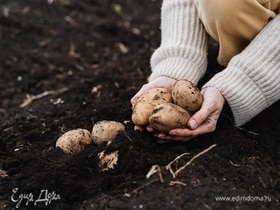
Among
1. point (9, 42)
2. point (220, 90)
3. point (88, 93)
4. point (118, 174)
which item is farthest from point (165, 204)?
point (9, 42)

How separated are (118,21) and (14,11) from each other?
0.94m

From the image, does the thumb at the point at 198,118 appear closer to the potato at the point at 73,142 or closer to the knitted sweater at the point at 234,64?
the knitted sweater at the point at 234,64

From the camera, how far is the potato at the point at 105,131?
7.00 ft

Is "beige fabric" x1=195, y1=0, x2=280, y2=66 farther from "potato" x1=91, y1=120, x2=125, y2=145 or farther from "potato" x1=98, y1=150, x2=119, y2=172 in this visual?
"potato" x1=98, y1=150, x2=119, y2=172

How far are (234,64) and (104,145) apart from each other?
0.68 m

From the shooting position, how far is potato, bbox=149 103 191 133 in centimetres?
190

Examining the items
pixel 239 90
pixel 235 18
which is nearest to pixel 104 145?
pixel 239 90

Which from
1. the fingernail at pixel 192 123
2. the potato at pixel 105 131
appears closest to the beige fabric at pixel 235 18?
the fingernail at pixel 192 123

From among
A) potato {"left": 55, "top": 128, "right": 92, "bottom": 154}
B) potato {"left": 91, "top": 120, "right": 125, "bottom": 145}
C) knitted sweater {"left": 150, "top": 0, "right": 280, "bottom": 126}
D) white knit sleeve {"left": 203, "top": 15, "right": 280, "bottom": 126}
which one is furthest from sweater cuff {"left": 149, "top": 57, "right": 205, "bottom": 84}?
potato {"left": 55, "top": 128, "right": 92, "bottom": 154}

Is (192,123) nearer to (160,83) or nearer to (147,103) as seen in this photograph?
(147,103)

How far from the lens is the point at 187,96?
1.98 m

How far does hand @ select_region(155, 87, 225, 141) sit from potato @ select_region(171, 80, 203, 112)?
3cm

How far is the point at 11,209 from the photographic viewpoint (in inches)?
73.3

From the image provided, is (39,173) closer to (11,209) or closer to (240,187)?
(11,209)
